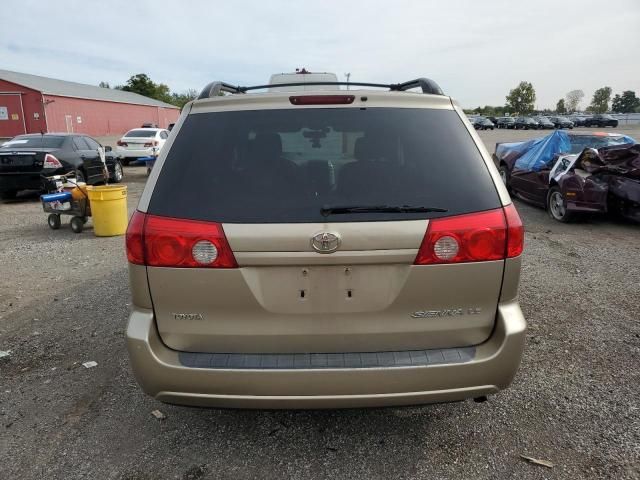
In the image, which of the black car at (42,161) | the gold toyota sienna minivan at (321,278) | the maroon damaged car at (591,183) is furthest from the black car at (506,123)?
the gold toyota sienna minivan at (321,278)

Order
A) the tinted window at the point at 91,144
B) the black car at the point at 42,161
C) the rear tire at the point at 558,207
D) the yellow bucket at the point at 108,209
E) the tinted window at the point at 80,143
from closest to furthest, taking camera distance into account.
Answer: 1. the yellow bucket at the point at 108,209
2. the rear tire at the point at 558,207
3. the black car at the point at 42,161
4. the tinted window at the point at 80,143
5. the tinted window at the point at 91,144

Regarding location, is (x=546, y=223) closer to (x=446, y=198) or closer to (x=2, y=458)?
(x=446, y=198)

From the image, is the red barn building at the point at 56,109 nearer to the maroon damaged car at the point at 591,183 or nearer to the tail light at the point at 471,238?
the maroon damaged car at the point at 591,183

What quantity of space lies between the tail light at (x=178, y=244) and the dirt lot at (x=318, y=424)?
1.13 meters

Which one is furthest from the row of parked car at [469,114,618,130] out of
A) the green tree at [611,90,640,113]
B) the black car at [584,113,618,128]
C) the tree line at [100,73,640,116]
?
the green tree at [611,90,640,113]

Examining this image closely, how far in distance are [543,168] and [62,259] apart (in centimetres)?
914

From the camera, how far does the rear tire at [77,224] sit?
8.27 meters

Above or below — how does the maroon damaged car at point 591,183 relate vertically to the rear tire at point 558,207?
above

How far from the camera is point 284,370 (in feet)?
7.25

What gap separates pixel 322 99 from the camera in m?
2.48

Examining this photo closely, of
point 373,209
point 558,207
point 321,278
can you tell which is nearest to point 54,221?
point 321,278

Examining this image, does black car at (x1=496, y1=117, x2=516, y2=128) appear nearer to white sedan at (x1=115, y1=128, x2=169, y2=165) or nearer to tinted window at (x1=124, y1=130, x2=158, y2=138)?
tinted window at (x1=124, y1=130, x2=158, y2=138)

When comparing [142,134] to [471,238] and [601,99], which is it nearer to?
[471,238]

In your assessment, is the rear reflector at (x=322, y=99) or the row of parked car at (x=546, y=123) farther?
the row of parked car at (x=546, y=123)
